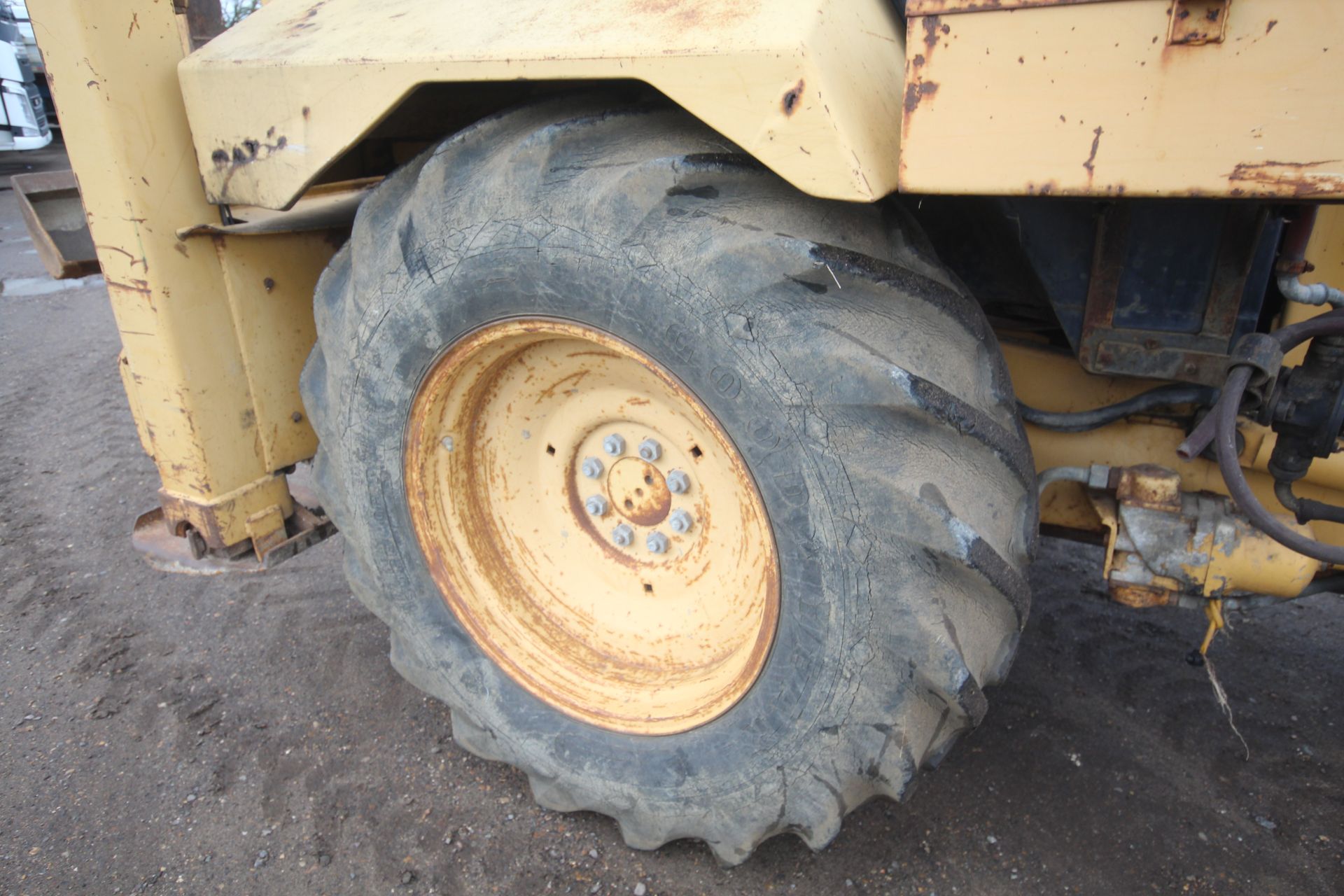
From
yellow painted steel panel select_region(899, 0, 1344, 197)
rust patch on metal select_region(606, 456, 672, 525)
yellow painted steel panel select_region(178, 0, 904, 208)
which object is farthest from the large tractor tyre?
yellow painted steel panel select_region(899, 0, 1344, 197)

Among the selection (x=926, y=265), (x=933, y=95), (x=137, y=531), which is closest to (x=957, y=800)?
(x=926, y=265)

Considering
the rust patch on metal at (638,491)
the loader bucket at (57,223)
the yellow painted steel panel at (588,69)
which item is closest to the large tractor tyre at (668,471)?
the rust patch on metal at (638,491)

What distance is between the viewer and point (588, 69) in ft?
4.10

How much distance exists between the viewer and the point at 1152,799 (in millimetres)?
1963

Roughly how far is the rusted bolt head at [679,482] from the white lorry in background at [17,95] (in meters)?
10.3

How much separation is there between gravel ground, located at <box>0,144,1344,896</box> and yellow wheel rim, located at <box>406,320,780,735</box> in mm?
388

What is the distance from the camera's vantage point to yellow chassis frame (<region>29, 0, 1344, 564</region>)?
38.4 inches

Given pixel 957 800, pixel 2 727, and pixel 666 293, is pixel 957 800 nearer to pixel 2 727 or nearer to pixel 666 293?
pixel 666 293

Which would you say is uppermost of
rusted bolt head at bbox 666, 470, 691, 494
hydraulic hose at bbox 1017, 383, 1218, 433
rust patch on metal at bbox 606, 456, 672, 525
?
hydraulic hose at bbox 1017, 383, 1218, 433

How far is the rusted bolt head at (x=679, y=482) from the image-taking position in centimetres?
173

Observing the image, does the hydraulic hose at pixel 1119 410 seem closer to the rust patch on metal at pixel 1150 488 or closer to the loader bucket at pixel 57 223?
the rust patch on metal at pixel 1150 488

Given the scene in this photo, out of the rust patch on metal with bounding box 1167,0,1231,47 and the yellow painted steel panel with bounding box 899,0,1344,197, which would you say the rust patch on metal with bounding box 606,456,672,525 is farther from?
the rust patch on metal with bounding box 1167,0,1231,47

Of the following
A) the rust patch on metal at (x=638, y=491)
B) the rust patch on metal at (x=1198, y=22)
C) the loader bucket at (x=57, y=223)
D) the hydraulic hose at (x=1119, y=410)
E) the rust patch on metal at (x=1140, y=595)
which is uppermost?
the rust patch on metal at (x=1198, y=22)


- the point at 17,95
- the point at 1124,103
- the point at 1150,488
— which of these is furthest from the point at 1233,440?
the point at 17,95
